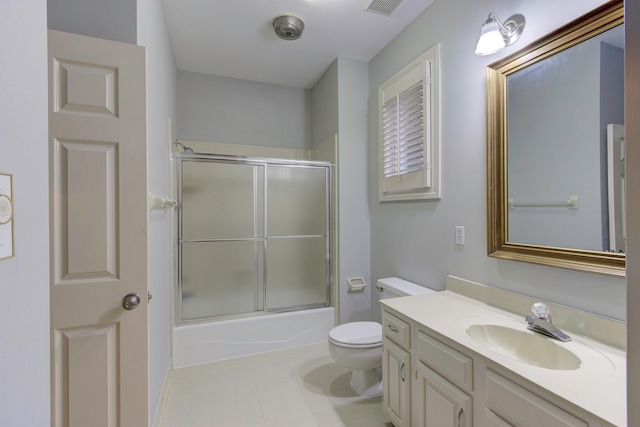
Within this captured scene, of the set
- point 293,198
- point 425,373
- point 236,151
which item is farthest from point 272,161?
point 425,373

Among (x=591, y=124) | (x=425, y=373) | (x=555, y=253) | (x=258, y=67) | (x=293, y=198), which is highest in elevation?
(x=258, y=67)

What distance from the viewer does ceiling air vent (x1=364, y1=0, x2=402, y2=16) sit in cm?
195

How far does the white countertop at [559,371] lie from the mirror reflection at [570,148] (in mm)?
380

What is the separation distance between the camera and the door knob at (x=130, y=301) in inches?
47.9

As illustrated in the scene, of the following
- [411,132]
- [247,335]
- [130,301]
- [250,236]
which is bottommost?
[247,335]

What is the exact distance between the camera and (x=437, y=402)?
1.24m

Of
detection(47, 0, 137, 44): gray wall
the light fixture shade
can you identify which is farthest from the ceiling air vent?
detection(47, 0, 137, 44): gray wall

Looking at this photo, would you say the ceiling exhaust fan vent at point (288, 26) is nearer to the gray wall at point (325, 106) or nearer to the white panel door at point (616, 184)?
the gray wall at point (325, 106)

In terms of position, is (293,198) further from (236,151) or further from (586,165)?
(586,165)

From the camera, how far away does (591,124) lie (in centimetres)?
117

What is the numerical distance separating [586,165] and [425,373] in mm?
1128

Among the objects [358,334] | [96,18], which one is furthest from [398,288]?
[96,18]

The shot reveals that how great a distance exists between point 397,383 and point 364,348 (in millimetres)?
→ 354

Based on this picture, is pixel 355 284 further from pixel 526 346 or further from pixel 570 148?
pixel 570 148
